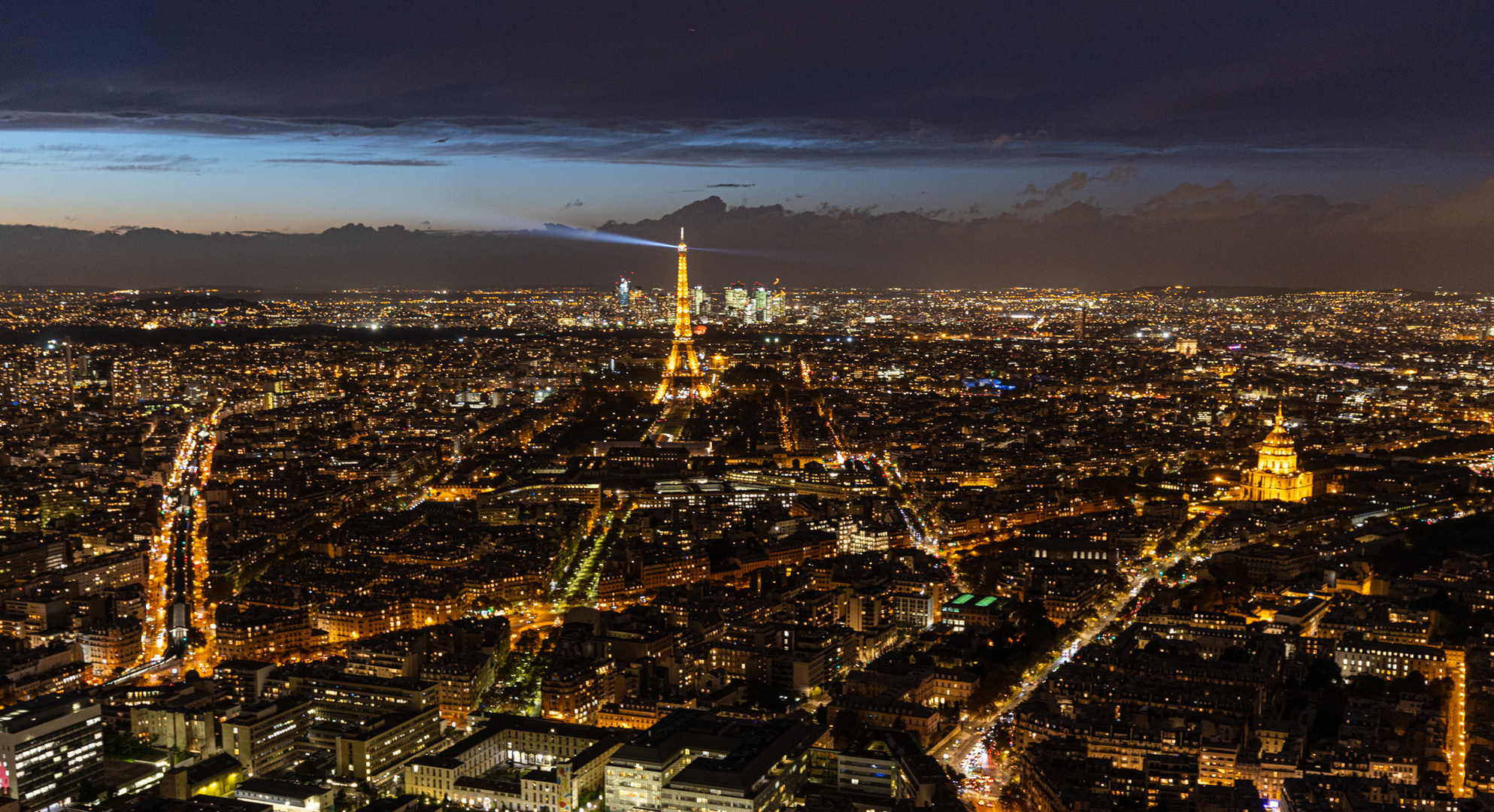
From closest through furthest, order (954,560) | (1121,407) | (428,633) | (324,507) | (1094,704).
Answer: (1094,704) → (428,633) → (954,560) → (324,507) → (1121,407)

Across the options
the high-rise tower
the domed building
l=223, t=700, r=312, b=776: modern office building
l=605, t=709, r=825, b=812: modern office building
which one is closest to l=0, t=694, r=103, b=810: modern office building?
l=223, t=700, r=312, b=776: modern office building

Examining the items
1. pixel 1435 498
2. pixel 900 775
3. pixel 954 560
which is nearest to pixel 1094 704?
pixel 900 775

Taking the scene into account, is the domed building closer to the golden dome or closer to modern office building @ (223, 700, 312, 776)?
the golden dome

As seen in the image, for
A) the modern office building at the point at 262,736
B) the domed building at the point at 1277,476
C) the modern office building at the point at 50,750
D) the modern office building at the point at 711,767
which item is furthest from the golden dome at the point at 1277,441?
the modern office building at the point at 50,750

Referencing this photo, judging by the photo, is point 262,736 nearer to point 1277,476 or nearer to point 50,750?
point 50,750

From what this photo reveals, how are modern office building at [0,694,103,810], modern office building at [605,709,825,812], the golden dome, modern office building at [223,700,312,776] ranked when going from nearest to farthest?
modern office building at [605,709,825,812], modern office building at [0,694,103,810], modern office building at [223,700,312,776], the golden dome

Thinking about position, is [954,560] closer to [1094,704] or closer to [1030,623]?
[1030,623]

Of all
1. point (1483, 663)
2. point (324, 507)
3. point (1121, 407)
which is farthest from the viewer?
point (1121, 407)
